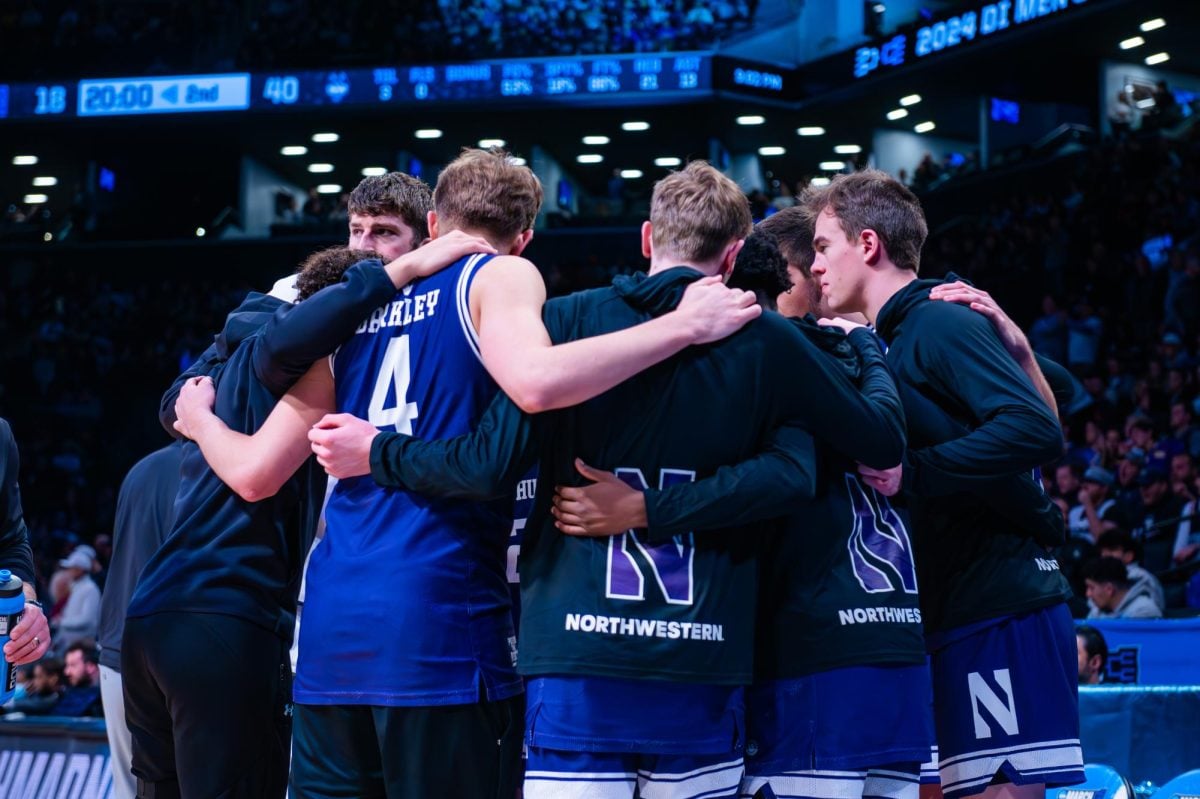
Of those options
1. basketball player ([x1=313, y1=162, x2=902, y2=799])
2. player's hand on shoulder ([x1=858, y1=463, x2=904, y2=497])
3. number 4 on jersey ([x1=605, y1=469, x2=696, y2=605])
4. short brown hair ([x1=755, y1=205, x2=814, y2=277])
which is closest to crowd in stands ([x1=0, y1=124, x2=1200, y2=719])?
short brown hair ([x1=755, y1=205, x2=814, y2=277])

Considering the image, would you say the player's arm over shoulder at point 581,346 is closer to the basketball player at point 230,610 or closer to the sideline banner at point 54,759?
the basketball player at point 230,610

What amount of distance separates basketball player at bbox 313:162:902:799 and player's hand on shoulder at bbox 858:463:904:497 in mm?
149

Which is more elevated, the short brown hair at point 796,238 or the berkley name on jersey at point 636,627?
the short brown hair at point 796,238

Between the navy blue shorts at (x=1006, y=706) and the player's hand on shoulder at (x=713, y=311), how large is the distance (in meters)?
1.28

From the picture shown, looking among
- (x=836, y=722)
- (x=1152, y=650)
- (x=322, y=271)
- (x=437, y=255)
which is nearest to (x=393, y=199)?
(x=322, y=271)

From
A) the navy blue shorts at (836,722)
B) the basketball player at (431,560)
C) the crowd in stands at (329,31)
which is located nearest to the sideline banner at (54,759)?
the basketball player at (431,560)

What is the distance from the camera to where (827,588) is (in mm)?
3152

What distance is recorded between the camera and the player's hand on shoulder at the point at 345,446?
3.04 meters

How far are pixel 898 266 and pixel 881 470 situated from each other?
34.2 inches

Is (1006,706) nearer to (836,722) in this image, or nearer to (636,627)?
(836,722)

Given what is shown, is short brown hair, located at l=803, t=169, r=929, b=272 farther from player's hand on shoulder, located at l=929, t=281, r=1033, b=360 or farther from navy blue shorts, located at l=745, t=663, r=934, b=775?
navy blue shorts, located at l=745, t=663, r=934, b=775

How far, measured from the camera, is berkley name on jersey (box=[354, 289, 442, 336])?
3.16 m

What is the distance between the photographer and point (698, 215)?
3.05m

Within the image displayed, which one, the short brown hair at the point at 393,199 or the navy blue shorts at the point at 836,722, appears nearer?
the navy blue shorts at the point at 836,722
